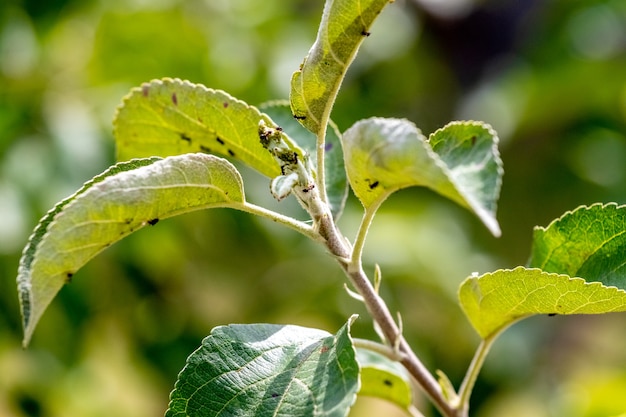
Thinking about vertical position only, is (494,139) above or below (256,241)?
above

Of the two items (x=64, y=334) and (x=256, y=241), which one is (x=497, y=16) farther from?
(x=64, y=334)

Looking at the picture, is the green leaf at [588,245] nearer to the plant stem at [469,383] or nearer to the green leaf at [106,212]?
the plant stem at [469,383]

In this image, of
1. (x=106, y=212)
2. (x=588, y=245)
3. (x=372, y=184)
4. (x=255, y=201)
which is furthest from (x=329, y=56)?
(x=255, y=201)

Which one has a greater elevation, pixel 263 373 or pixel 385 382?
pixel 263 373

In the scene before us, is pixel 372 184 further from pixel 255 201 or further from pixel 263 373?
pixel 255 201

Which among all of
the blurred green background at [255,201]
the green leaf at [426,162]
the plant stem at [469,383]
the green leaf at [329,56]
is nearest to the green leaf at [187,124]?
the green leaf at [329,56]

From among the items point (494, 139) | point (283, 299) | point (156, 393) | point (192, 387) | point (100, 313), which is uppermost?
point (494, 139)

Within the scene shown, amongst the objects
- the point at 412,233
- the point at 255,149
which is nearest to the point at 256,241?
the point at 412,233
